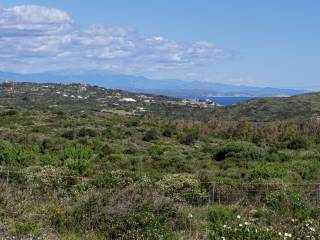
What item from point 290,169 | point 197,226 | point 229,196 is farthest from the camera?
point 290,169

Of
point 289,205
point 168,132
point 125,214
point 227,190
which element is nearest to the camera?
point 125,214

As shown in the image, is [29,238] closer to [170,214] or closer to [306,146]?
[170,214]

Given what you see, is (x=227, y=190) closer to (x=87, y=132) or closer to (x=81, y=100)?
Answer: (x=87, y=132)

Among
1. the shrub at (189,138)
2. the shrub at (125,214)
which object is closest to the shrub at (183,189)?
the shrub at (125,214)

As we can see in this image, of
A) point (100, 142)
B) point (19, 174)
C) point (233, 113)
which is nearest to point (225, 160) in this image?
point (100, 142)

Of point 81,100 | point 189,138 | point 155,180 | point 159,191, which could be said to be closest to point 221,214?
point 159,191

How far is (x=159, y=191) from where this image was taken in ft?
39.9

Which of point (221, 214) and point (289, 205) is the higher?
point (289, 205)

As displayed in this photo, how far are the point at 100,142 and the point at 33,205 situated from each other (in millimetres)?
22957

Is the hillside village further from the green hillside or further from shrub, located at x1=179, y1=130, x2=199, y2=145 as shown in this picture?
shrub, located at x1=179, y1=130, x2=199, y2=145

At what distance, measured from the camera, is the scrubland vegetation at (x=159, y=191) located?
8.84 meters

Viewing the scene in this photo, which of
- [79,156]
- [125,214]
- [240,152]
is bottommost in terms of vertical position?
[79,156]

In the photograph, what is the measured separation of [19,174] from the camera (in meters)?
15.4

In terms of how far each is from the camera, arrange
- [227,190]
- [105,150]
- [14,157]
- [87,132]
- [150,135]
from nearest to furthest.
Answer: [227,190] → [14,157] → [105,150] → [87,132] → [150,135]
